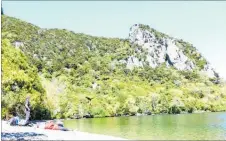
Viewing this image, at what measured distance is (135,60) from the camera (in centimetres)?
17338

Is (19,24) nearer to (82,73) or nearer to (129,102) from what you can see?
(82,73)

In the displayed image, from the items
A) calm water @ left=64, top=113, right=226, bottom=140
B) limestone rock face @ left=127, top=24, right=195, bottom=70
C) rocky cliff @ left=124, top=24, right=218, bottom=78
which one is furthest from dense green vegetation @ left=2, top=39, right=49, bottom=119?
limestone rock face @ left=127, top=24, right=195, bottom=70

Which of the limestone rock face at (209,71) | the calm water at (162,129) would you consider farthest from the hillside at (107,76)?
the calm water at (162,129)

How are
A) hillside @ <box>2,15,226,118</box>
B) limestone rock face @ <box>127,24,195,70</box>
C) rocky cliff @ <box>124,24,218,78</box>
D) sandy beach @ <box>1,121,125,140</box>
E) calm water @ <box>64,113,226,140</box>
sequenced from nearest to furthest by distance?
1. sandy beach @ <box>1,121,125,140</box>
2. calm water @ <box>64,113,226,140</box>
3. hillside @ <box>2,15,226,118</box>
4. rocky cliff @ <box>124,24,218,78</box>
5. limestone rock face @ <box>127,24,195,70</box>

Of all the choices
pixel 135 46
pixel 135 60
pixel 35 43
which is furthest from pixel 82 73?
pixel 135 46

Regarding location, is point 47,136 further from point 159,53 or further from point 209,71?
point 209,71

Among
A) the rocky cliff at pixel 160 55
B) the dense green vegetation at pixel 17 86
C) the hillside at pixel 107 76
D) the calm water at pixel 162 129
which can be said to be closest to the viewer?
the calm water at pixel 162 129

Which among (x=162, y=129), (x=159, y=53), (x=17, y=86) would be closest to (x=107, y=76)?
(x=159, y=53)

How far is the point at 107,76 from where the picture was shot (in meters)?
136

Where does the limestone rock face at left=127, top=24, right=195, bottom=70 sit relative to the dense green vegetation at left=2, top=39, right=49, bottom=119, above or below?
above

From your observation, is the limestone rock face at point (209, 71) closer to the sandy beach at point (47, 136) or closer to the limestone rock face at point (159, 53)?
the limestone rock face at point (159, 53)

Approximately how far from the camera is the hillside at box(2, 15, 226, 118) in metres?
108

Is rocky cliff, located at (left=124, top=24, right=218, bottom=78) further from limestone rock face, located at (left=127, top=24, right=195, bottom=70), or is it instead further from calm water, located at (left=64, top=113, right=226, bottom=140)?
calm water, located at (left=64, top=113, right=226, bottom=140)

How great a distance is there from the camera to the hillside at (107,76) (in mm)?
107619
